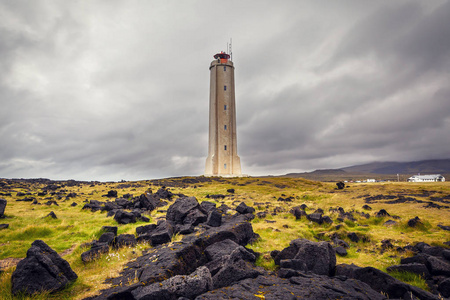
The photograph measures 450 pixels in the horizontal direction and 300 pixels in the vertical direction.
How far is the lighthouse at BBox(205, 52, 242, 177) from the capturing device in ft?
240

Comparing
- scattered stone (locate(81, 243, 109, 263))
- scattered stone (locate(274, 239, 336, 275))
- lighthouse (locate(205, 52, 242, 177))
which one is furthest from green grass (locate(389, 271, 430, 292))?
lighthouse (locate(205, 52, 242, 177))

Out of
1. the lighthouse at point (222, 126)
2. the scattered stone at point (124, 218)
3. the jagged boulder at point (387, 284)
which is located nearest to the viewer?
the jagged boulder at point (387, 284)

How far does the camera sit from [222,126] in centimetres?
7381

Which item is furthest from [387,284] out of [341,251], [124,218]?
[124,218]

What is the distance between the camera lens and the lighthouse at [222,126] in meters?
73.0

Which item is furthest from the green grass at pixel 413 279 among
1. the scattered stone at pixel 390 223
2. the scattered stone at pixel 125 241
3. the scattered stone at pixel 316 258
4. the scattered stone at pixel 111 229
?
the scattered stone at pixel 111 229

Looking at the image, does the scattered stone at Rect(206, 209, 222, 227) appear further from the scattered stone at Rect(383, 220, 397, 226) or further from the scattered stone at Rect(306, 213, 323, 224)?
the scattered stone at Rect(383, 220, 397, 226)

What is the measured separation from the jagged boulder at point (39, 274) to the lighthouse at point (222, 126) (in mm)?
63444

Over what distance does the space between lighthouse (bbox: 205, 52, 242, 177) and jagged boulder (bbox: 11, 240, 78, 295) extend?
6344 cm

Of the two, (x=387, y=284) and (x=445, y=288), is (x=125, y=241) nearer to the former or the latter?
(x=387, y=284)

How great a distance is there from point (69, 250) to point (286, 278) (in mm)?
12907

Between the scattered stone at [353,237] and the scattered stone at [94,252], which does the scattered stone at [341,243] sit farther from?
the scattered stone at [94,252]

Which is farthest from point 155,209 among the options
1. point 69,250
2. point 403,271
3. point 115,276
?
point 403,271

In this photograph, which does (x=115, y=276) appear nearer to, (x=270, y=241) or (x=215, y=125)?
(x=270, y=241)
